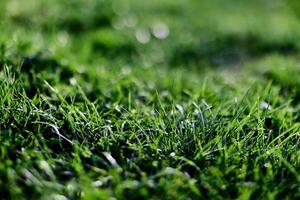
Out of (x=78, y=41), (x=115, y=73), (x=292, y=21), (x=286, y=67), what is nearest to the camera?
(x=115, y=73)

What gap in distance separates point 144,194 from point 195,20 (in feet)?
13.9

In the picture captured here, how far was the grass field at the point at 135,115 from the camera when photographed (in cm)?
234

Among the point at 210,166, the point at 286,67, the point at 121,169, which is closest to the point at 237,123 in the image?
the point at 210,166

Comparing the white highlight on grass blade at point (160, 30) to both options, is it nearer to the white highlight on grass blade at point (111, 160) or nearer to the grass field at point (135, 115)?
the grass field at point (135, 115)

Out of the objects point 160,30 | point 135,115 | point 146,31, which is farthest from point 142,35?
point 135,115

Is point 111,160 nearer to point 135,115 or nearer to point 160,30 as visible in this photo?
point 135,115

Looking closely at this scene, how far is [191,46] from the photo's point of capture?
5.34 meters

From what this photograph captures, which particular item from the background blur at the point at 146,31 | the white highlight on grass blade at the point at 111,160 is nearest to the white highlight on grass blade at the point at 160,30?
the background blur at the point at 146,31

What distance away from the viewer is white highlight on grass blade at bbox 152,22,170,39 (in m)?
5.61

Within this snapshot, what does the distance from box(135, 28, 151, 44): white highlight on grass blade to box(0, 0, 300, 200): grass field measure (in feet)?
0.06

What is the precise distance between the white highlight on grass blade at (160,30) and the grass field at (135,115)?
97 millimetres

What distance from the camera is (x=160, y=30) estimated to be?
5.74 meters

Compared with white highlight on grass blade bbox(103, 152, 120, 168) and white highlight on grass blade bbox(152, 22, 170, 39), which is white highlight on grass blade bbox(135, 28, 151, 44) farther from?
white highlight on grass blade bbox(103, 152, 120, 168)

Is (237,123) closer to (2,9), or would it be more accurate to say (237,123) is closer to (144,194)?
(144,194)
